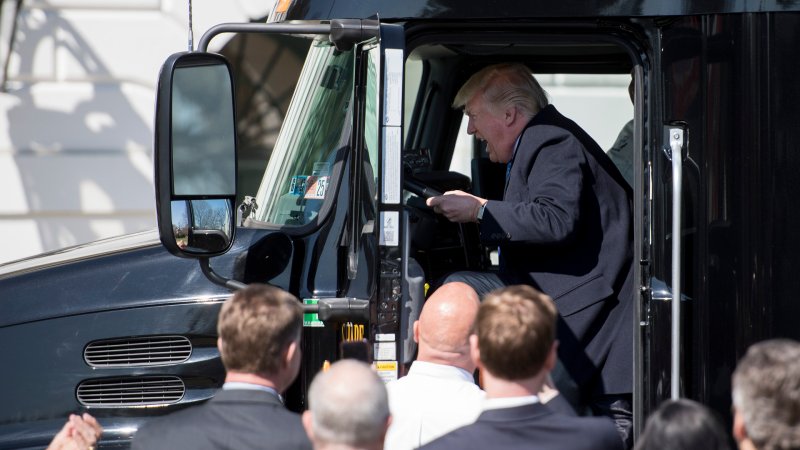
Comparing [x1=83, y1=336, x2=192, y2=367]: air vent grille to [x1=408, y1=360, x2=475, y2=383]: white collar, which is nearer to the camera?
[x1=408, y1=360, x2=475, y2=383]: white collar

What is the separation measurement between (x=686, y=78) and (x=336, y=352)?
1.37 meters

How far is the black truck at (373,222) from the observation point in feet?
11.2

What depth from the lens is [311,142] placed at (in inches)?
153

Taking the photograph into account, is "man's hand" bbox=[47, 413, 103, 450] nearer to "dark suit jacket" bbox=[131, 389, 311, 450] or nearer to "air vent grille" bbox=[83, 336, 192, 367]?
"dark suit jacket" bbox=[131, 389, 311, 450]

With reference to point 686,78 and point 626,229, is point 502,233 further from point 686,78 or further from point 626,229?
point 686,78

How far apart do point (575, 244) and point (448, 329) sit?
80 cm

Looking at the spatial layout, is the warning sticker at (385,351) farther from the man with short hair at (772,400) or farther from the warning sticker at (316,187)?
the man with short hair at (772,400)

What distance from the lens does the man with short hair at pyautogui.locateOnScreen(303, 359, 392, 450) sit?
2.47m

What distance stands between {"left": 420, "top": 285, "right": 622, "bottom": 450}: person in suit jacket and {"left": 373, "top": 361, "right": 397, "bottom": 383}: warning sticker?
0.75 m

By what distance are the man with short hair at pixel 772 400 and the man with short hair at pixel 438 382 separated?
95 cm

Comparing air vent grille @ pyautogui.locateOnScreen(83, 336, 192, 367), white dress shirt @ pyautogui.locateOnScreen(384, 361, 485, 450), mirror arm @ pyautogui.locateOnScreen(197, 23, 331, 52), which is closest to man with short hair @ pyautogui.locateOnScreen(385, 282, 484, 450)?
white dress shirt @ pyautogui.locateOnScreen(384, 361, 485, 450)

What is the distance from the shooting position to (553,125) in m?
4.02

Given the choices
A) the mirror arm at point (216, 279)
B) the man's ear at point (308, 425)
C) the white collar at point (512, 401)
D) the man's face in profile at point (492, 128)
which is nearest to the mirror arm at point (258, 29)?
the mirror arm at point (216, 279)

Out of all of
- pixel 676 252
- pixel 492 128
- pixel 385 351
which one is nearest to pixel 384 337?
pixel 385 351
